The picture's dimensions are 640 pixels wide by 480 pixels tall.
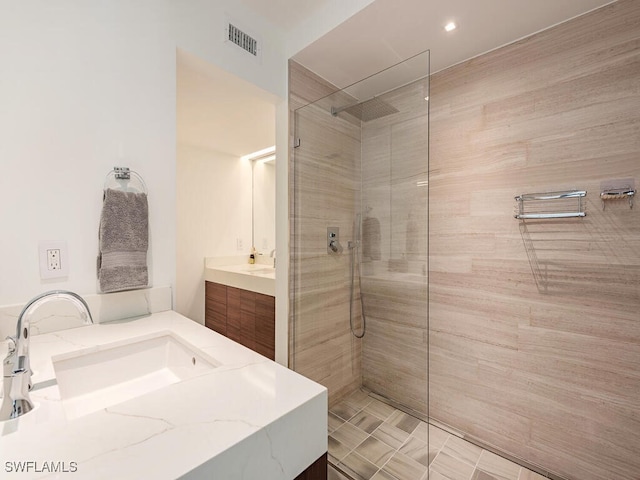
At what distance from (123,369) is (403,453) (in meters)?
1.46

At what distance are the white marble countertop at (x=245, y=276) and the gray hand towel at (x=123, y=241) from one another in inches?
40.9

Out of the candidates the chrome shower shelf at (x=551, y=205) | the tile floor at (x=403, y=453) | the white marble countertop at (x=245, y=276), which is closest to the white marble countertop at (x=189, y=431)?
the tile floor at (x=403, y=453)

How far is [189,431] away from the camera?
0.60 metres

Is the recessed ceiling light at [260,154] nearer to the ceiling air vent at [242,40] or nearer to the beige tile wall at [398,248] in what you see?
the ceiling air vent at [242,40]

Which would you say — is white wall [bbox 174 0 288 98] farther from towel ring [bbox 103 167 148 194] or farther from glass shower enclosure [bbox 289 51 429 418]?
towel ring [bbox 103 167 148 194]

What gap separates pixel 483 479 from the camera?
153cm

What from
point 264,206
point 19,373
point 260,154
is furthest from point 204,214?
point 19,373

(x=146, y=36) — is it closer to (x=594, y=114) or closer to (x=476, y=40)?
(x=476, y=40)

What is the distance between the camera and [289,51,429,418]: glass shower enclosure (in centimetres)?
172

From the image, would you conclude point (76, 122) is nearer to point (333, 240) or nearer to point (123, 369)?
point (123, 369)

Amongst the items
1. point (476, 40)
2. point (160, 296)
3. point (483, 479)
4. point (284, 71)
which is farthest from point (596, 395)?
point (284, 71)

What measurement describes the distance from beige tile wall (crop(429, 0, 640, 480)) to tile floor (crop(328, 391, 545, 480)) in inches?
5.0

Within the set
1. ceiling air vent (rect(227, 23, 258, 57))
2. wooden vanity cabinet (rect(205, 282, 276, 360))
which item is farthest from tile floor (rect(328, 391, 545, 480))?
ceiling air vent (rect(227, 23, 258, 57))

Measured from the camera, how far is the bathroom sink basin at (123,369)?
947 mm
